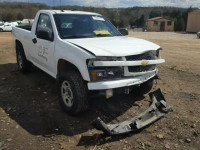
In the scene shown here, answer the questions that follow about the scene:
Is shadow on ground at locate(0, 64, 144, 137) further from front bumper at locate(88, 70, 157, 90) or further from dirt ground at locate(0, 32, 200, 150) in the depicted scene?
front bumper at locate(88, 70, 157, 90)

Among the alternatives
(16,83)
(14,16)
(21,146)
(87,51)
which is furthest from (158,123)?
(14,16)

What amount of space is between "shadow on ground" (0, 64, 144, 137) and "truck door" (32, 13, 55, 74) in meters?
0.65

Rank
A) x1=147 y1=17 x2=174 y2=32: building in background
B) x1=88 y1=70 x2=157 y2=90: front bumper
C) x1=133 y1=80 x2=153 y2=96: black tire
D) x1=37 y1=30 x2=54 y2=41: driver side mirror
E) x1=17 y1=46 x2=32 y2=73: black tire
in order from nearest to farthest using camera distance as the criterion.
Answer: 1. x1=88 y1=70 x2=157 y2=90: front bumper
2. x1=37 y1=30 x2=54 y2=41: driver side mirror
3. x1=133 y1=80 x2=153 y2=96: black tire
4. x1=17 y1=46 x2=32 y2=73: black tire
5. x1=147 y1=17 x2=174 y2=32: building in background

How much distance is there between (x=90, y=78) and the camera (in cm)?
404

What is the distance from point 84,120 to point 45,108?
958 mm

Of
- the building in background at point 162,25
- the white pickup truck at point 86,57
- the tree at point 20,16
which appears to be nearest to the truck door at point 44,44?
the white pickup truck at point 86,57

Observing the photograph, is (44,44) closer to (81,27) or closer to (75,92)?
(81,27)

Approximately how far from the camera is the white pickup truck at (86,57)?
13.4 feet

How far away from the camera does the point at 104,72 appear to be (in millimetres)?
4098

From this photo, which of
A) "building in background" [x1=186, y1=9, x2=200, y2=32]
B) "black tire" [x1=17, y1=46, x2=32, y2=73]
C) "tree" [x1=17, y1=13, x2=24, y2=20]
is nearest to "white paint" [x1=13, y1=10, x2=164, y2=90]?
"black tire" [x1=17, y1=46, x2=32, y2=73]

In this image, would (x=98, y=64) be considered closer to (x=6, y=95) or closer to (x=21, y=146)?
(x=21, y=146)

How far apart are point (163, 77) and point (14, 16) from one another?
62.6 m

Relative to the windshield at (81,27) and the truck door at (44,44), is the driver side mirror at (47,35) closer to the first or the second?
the truck door at (44,44)

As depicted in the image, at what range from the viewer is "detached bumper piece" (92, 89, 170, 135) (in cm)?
384
